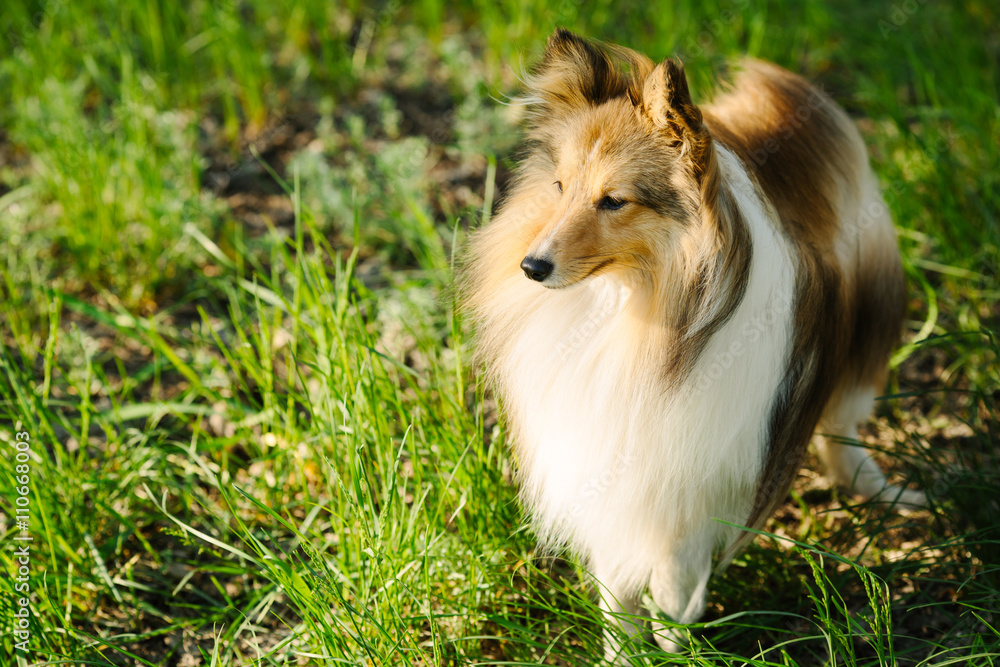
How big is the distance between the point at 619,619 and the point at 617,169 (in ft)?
4.01

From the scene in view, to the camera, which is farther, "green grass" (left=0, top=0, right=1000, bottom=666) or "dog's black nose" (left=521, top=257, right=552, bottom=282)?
"green grass" (left=0, top=0, right=1000, bottom=666)

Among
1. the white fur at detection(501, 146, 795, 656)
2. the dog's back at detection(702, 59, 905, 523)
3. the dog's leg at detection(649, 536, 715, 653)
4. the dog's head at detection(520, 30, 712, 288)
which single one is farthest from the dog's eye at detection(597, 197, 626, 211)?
the dog's leg at detection(649, 536, 715, 653)

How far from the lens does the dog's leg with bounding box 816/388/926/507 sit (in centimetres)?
232

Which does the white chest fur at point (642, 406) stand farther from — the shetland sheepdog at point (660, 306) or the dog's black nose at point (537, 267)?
the dog's black nose at point (537, 267)

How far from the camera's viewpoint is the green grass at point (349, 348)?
2.09m

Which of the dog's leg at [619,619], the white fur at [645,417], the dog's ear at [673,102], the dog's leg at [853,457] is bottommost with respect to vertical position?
the dog's leg at [619,619]

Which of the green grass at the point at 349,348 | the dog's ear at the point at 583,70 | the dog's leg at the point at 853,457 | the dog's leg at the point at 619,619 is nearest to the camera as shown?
the dog's ear at the point at 583,70

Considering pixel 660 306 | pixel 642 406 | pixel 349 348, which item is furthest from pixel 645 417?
pixel 349 348

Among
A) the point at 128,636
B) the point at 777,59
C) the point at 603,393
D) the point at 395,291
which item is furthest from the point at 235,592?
the point at 777,59

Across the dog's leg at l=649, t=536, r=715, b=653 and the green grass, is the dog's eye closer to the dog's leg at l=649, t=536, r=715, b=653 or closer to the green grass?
the green grass

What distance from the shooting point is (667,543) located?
6.25 feet

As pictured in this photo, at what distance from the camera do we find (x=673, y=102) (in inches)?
58.8

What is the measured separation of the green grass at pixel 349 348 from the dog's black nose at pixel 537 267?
0.55 metres

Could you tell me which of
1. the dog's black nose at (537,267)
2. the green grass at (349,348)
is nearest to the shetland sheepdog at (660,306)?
the dog's black nose at (537,267)
